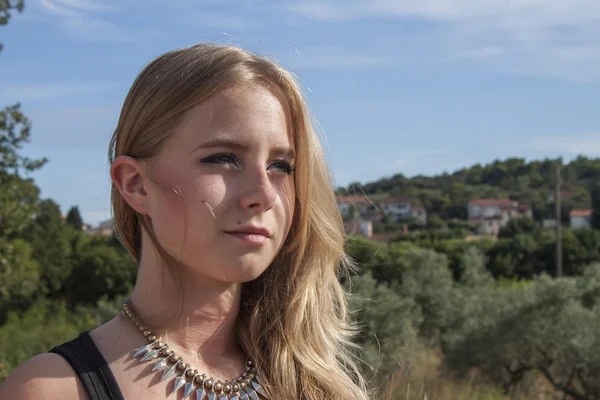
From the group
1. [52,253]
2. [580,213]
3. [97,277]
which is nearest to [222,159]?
[97,277]

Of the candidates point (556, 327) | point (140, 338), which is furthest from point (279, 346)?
point (556, 327)

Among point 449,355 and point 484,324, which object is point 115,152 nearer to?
point 449,355

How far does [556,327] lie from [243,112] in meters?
8.15

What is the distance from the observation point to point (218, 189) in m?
1.49

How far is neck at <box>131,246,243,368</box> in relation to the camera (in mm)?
1568

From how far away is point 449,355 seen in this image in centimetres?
955

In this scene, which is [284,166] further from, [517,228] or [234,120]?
[517,228]

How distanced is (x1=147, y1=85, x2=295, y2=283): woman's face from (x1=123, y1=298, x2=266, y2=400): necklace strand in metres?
0.16

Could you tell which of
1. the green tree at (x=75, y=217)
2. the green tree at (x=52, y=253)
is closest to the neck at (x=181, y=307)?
the green tree at (x=52, y=253)

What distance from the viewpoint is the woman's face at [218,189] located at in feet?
4.87

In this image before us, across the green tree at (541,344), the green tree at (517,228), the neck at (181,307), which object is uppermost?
the neck at (181,307)

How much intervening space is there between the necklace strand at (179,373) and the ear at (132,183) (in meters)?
0.22

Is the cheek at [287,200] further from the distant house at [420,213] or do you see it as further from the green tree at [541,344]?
the distant house at [420,213]

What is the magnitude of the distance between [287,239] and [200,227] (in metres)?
0.36
